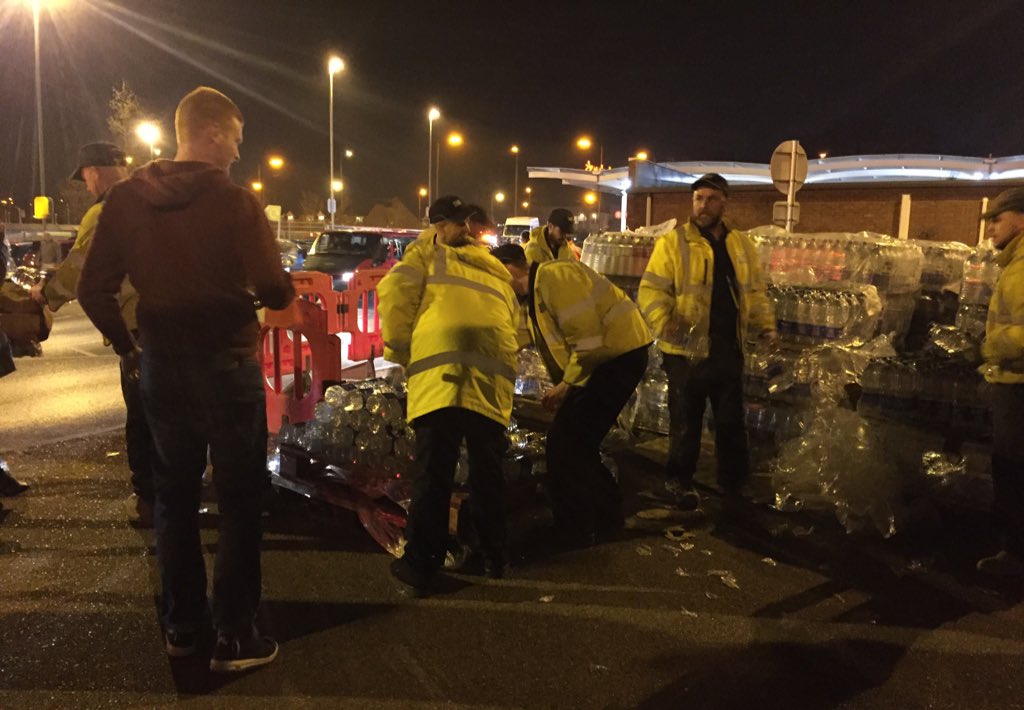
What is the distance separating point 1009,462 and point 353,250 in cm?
1261

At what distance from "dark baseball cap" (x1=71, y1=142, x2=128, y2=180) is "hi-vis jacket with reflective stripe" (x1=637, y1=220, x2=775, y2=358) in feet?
10.4

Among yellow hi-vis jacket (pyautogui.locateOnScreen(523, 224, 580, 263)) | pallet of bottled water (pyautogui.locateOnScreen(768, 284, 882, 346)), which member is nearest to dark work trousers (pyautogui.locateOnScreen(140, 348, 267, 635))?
pallet of bottled water (pyautogui.locateOnScreen(768, 284, 882, 346))

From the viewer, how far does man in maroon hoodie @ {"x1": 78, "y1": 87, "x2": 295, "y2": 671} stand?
2758mm

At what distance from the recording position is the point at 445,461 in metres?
3.57

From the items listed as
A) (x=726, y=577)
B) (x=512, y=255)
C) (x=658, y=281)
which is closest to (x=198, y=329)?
(x=512, y=255)

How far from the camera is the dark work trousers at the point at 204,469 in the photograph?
284 centimetres

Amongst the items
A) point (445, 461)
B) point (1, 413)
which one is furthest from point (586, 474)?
point (1, 413)

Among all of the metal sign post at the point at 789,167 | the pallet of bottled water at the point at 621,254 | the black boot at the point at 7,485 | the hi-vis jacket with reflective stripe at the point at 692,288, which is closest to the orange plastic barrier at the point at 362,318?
the pallet of bottled water at the point at 621,254

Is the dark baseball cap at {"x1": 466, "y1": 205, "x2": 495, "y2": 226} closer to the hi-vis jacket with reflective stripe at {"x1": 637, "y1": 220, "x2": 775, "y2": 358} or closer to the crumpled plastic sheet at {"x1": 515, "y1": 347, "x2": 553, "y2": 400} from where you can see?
the hi-vis jacket with reflective stripe at {"x1": 637, "y1": 220, "x2": 775, "y2": 358}

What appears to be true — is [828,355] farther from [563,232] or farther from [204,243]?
[204,243]

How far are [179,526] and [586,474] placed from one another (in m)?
2.15

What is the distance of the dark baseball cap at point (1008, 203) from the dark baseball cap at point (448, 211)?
272 cm

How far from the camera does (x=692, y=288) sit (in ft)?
15.7

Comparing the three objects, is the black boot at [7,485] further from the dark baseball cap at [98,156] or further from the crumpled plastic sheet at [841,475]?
the crumpled plastic sheet at [841,475]
